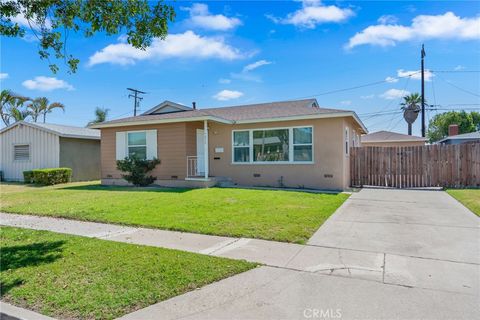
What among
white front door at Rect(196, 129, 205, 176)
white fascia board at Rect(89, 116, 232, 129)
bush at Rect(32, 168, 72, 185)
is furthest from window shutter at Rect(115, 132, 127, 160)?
bush at Rect(32, 168, 72, 185)

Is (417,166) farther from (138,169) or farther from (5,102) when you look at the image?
(5,102)

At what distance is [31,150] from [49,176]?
3711 mm

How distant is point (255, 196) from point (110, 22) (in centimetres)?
658

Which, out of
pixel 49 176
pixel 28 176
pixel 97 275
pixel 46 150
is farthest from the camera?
pixel 46 150

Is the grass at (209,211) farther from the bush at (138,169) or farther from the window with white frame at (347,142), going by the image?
the window with white frame at (347,142)

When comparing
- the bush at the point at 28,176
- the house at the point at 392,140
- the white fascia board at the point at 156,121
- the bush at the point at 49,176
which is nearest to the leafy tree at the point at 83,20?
the white fascia board at the point at 156,121

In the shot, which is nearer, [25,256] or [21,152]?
[25,256]

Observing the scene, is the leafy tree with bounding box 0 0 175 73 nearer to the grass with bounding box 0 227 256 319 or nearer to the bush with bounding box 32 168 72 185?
the grass with bounding box 0 227 256 319

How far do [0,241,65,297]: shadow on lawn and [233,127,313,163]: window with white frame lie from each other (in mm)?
9576

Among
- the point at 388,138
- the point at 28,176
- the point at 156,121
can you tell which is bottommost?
the point at 28,176

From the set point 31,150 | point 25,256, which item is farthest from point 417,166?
point 31,150

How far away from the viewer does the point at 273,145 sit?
1365cm

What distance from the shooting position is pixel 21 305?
125 inches

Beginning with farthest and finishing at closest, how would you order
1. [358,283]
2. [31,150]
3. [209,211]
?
[31,150], [209,211], [358,283]
